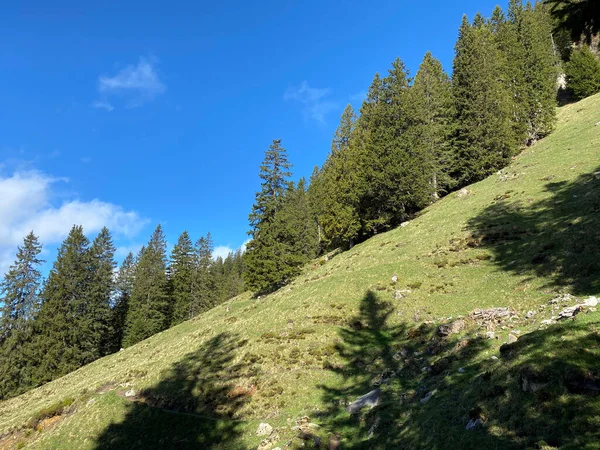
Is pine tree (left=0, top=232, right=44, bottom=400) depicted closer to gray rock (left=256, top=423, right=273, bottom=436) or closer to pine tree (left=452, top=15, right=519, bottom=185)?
gray rock (left=256, top=423, right=273, bottom=436)

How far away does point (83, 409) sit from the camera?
22734 millimetres

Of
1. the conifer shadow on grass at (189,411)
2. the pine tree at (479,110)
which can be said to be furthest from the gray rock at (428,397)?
the pine tree at (479,110)

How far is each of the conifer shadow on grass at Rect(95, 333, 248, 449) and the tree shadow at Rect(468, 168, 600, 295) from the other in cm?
1869

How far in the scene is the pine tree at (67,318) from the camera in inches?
2071

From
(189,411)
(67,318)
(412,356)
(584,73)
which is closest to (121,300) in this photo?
(67,318)

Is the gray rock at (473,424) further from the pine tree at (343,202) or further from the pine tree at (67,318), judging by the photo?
the pine tree at (67,318)

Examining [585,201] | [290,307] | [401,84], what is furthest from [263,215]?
[585,201]

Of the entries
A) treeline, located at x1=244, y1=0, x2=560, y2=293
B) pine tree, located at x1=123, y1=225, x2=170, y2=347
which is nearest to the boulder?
treeline, located at x1=244, y1=0, x2=560, y2=293

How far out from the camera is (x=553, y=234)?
910 inches

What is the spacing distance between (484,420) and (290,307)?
20510mm

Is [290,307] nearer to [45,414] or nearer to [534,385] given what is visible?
[45,414]

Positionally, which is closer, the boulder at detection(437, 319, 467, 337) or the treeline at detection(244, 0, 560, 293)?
the boulder at detection(437, 319, 467, 337)

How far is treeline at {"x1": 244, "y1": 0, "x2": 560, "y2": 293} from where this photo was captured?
4506 cm

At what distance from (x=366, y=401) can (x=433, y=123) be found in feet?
145
